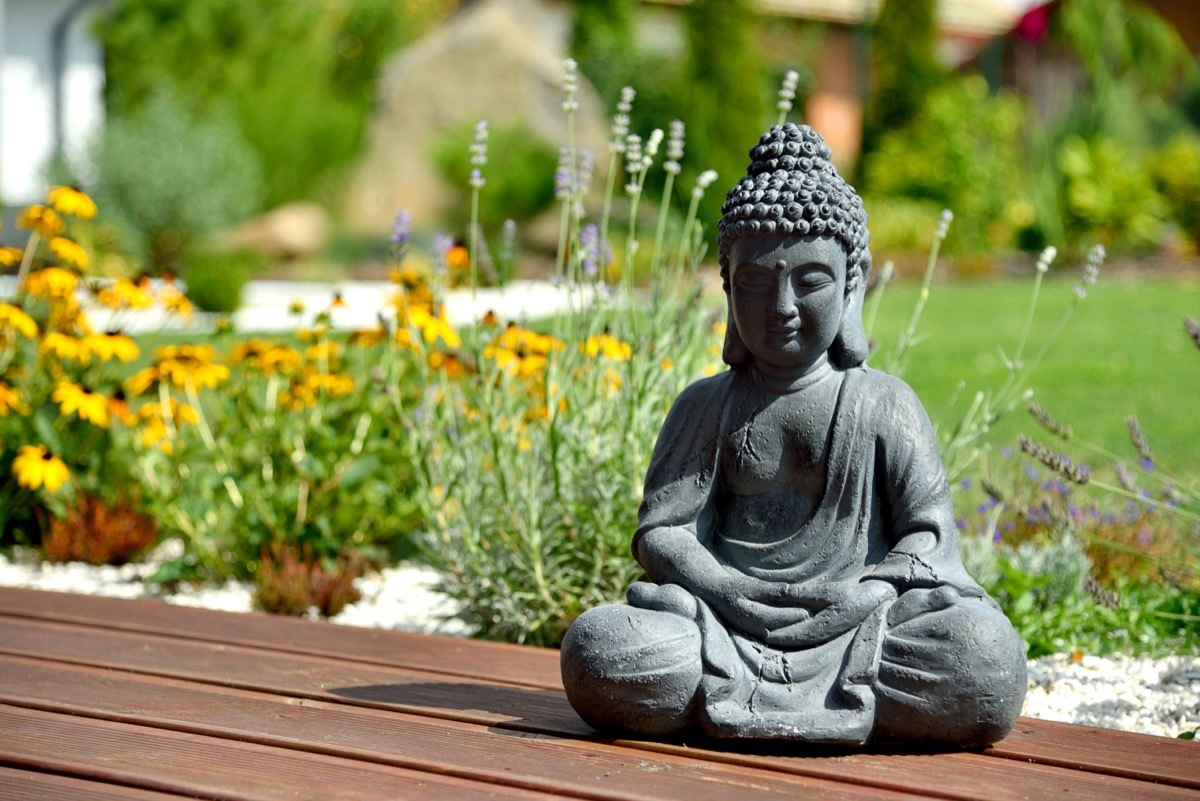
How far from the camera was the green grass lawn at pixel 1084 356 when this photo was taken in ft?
23.8

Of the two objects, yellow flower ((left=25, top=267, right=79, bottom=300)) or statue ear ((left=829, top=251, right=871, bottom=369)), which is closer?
statue ear ((left=829, top=251, right=871, bottom=369))

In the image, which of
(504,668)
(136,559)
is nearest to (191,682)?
(504,668)

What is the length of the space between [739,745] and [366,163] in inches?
633

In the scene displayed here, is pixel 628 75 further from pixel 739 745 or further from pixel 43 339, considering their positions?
pixel 739 745

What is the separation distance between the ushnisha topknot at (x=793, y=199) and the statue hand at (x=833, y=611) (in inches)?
26.0

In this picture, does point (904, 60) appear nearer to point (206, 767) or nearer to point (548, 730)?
point (548, 730)

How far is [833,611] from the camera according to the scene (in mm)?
Answer: 2865

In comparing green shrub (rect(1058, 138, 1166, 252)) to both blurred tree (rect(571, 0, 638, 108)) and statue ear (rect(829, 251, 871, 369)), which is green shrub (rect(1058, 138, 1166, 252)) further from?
statue ear (rect(829, 251, 871, 369))

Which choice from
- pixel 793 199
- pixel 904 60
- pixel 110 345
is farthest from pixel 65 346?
pixel 904 60

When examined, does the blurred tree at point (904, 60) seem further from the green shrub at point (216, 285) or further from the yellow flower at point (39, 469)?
the yellow flower at point (39, 469)

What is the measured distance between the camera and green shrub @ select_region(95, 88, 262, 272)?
50.5 ft

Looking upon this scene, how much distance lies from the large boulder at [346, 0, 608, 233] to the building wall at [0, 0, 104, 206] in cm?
367

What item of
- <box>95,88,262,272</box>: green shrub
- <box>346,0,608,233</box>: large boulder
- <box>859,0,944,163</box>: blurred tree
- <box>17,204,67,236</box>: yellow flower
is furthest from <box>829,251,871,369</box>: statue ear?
<box>859,0,944,163</box>: blurred tree

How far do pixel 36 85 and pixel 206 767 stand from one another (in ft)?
59.3
